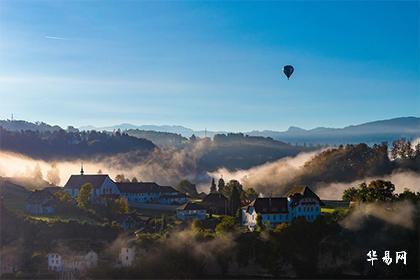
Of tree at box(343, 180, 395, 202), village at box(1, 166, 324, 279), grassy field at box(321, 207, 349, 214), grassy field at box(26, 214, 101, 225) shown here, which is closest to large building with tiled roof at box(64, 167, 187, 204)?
village at box(1, 166, 324, 279)

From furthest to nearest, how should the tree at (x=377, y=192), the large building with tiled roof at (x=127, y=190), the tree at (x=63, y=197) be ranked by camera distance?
the large building with tiled roof at (x=127, y=190)
the tree at (x=63, y=197)
the tree at (x=377, y=192)

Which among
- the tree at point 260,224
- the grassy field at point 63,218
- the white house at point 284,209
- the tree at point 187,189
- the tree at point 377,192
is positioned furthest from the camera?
the tree at point 187,189

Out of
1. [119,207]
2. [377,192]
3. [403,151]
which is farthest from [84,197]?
[403,151]

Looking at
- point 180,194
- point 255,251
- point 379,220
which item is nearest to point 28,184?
point 180,194

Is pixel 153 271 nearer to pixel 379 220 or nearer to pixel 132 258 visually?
pixel 132 258

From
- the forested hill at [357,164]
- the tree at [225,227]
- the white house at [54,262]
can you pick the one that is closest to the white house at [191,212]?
the tree at [225,227]

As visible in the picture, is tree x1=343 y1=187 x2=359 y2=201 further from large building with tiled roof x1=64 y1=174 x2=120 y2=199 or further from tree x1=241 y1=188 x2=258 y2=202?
large building with tiled roof x1=64 y1=174 x2=120 y2=199

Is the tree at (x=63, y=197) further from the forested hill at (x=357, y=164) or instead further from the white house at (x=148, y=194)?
the forested hill at (x=357, y=164)

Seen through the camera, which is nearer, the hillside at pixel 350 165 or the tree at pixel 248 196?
the tree at pixel 248 196
